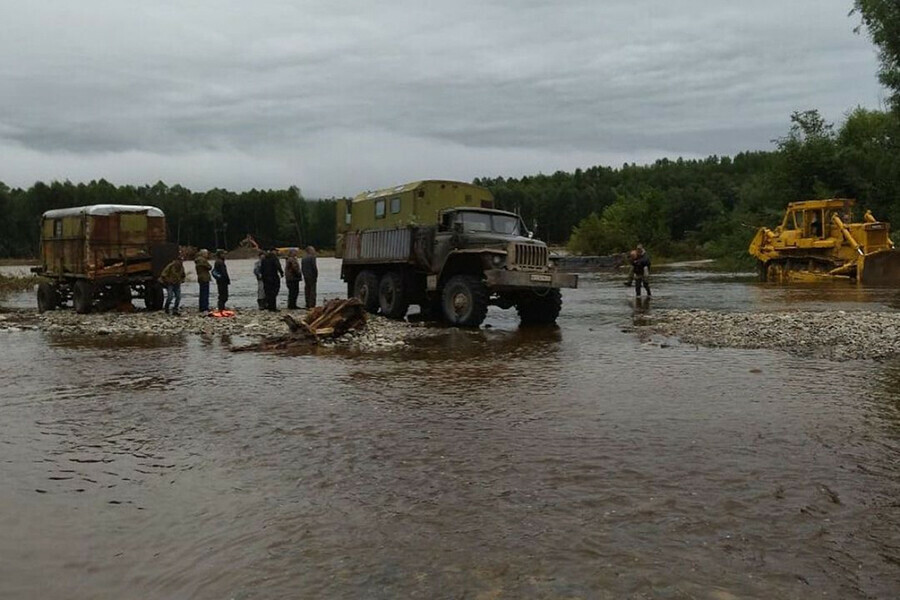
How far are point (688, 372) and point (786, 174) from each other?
1387 inches

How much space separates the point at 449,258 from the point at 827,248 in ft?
57.3

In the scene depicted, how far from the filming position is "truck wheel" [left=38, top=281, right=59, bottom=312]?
18922 mm

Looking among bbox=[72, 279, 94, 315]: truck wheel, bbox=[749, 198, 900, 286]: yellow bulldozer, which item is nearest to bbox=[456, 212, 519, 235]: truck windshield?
bbox=[72, 279, 94, 315]: truck wheel

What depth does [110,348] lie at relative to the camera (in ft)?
39.1

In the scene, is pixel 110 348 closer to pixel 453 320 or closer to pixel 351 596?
pixel 453 320

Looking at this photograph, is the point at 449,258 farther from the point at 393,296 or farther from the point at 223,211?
the point at 223,211

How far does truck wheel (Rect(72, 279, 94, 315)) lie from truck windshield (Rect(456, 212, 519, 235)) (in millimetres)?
8571

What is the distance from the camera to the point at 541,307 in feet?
50.3

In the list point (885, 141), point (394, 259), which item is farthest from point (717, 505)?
point (885, 141)

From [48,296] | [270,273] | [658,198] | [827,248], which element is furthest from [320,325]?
[658,198]

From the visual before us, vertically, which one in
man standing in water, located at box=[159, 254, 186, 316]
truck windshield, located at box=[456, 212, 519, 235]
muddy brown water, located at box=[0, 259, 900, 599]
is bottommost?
muddy brown water, located at box=[0, 259, 900, 599]

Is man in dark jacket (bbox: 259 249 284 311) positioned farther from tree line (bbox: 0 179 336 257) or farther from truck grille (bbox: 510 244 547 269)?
tree line (bbox: 0 179 336 257)

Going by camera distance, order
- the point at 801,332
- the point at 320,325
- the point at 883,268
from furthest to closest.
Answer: the point at 883,268 → the point at 320,325 → the point at 801,332

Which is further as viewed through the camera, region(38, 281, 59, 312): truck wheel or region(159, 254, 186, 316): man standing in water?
region(38, 281, 59, 312): truck wheel
